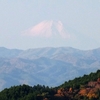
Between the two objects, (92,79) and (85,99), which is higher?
(92,79)

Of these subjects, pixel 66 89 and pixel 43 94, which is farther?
pixel 66 89

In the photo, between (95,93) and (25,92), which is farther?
(25,92)

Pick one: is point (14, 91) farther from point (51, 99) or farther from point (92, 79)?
point (92, 79)

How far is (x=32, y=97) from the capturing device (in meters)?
53.3

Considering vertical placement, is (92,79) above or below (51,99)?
above

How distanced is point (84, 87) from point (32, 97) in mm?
7573

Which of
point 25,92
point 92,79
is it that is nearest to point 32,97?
point 25,92

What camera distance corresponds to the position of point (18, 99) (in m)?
55.8

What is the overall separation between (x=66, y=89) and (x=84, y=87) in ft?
7.76

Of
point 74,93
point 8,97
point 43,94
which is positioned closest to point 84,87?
point 74,93

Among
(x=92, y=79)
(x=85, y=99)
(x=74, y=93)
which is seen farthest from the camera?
(x=92, y=79)

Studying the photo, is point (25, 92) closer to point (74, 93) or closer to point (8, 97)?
point (8, 97)

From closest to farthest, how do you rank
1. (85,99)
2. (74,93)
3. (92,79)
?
(85,99) < (74,93) < (92,79)

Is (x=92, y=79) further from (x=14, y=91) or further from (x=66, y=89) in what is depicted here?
(x=14, y=91)
